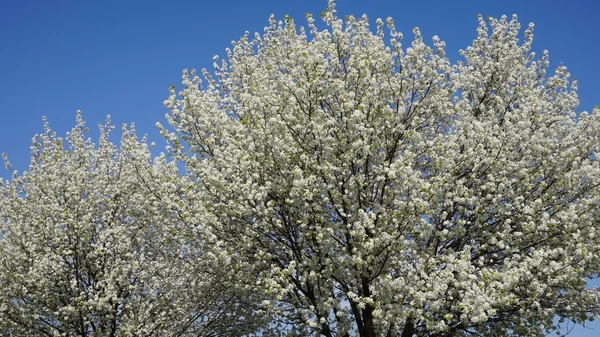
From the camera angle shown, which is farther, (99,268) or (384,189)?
(99,268)

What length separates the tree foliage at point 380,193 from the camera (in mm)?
13586

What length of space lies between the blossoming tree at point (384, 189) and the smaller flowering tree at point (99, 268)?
98.0 inches

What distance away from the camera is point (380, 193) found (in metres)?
15.6

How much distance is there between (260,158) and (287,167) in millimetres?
877

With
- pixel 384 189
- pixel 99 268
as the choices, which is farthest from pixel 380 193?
pixel 99 268

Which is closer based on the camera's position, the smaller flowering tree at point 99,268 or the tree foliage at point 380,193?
the tree foliage at point 380,193

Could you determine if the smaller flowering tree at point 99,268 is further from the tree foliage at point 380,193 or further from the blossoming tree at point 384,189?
the blossoming tree at point 384,189

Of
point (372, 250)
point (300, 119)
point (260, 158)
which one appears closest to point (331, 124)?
point (300, 119)

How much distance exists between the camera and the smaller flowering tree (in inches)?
727

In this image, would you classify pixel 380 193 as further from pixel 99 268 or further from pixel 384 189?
pixel 99 268

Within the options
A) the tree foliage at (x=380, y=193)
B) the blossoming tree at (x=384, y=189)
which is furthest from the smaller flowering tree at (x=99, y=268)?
the blossoming tree at (x=384, y=189)

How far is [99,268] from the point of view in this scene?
1953 centimetres

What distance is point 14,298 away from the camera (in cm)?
1925

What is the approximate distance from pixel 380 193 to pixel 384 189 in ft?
3.25
